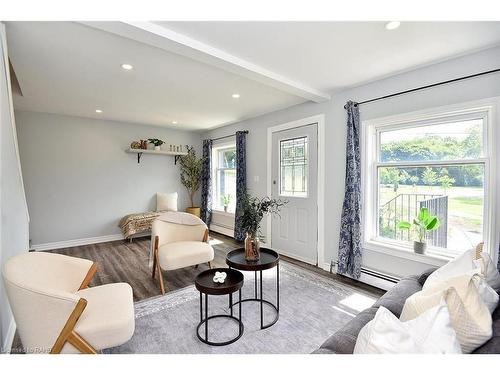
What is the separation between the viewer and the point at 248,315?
2254 millimetres

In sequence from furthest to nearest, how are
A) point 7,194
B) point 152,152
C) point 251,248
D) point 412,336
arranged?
point 152,152, point 251,248, point 7,194, point 412,336

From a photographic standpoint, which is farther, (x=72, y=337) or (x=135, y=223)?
(x=135, y=223)

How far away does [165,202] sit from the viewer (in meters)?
5.39

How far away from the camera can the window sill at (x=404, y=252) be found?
240 centimetres

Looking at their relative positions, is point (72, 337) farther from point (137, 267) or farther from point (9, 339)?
point (137, 267)

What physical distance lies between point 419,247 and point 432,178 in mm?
730

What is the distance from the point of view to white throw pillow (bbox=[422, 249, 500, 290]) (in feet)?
4.62

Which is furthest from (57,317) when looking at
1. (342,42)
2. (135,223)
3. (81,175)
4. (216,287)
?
(81,175)

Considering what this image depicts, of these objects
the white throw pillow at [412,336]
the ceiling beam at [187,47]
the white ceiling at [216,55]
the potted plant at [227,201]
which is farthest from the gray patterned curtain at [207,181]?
the white throw pillow at [412,336]

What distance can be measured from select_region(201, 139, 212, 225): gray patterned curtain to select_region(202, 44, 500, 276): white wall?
201cm

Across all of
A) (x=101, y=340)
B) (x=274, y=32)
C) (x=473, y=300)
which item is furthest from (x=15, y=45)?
(x=473, y=300)

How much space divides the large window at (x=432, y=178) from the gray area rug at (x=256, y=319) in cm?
93

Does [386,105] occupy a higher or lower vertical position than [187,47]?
lower
